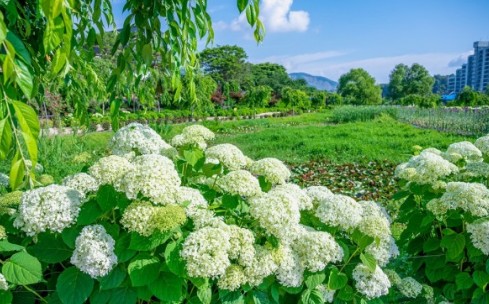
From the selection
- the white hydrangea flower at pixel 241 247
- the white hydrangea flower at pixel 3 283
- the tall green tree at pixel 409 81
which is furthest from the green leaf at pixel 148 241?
the tall green tree at pixel 409 81

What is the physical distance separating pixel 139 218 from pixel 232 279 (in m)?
0.36

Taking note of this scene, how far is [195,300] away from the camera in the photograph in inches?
59.6

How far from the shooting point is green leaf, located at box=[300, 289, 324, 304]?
1.61m

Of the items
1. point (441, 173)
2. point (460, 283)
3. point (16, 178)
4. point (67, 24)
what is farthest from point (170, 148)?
point (460, 283)

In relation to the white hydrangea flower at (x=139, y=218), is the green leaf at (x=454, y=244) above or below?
below

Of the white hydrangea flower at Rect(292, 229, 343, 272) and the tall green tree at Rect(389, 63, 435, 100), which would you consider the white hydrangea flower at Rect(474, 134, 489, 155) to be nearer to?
the white hydrangea flower at Rect(292, 229, 343, 272)

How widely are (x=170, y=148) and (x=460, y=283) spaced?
4.98 ft

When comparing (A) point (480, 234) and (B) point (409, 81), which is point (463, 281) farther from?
(B) point (409, 81)

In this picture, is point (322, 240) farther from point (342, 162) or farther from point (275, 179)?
point (342, 162)

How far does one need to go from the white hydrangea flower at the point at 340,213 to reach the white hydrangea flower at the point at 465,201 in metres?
0.52

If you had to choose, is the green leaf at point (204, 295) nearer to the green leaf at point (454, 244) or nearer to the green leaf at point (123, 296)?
the green leaf at point (123, 296)

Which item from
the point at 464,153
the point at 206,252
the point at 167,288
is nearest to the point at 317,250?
the point at 206,252

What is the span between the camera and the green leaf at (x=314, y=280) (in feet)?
5.24

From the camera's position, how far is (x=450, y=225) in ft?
7.02
